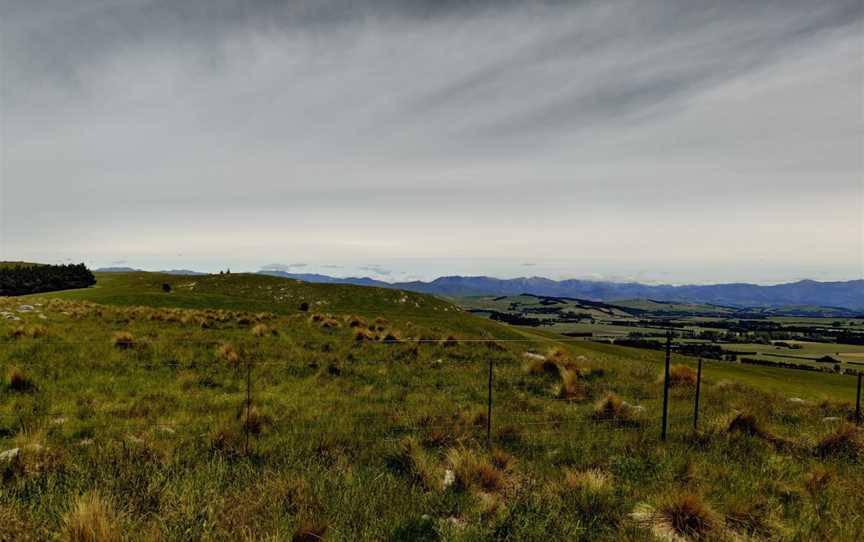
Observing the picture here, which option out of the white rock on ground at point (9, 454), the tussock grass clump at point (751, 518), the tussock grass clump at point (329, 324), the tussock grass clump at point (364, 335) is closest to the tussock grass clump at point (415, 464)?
the tussock grass clump at point (751, 518)

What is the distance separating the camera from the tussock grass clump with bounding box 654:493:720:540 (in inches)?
221

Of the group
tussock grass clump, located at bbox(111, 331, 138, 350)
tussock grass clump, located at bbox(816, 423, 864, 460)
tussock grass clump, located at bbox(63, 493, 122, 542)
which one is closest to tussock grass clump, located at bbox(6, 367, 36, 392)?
tussock grass clump, located at bbox(111, 331, 138, 350)

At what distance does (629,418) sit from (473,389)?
451cm

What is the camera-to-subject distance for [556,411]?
11.2m

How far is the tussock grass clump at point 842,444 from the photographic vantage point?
361 inches

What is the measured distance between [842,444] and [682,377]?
20.4ft

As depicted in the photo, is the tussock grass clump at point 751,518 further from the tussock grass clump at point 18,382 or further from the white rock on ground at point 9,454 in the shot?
the tussock grass clump at point 18,382

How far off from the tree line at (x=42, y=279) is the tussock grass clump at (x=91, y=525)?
94.1 metres

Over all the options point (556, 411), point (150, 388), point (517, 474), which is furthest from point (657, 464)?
point (150, 388)

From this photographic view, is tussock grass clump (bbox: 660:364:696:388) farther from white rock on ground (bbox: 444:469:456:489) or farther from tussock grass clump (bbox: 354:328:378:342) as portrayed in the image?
tussock grass clump (bbox: 354:328:378:342)

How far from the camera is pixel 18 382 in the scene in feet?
32.6

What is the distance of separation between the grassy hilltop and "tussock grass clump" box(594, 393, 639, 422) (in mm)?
54

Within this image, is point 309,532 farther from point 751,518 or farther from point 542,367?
point 542,367

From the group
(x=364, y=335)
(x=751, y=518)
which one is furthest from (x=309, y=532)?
(x=364, y=335)
